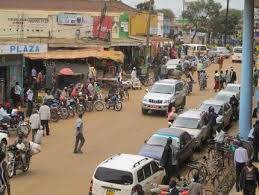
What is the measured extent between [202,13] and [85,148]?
87.6m

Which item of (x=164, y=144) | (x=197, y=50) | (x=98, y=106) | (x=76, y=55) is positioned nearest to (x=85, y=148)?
(x=164, y=144)

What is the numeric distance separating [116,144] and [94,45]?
21.6m

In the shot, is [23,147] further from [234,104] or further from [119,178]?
[234,104]

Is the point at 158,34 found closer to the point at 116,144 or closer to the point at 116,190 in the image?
the point at 116,144

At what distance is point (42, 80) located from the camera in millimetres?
36562

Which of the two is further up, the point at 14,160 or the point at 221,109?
the point at 221,109

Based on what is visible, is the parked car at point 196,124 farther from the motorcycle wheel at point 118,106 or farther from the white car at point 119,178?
the motorcycle wheel at point 118,106

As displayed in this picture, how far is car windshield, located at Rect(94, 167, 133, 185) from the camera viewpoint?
1447 cm

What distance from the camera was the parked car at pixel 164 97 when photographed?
1210 inches

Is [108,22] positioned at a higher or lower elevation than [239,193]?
higher

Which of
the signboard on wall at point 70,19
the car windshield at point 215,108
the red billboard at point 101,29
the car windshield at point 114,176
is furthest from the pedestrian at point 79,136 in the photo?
the red billboard at point 101,29

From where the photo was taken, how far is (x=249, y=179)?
14.9m

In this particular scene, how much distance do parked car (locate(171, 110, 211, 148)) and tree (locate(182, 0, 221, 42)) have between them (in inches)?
3187

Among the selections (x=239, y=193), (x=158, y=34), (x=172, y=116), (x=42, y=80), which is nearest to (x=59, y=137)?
(x=172, y=116)
